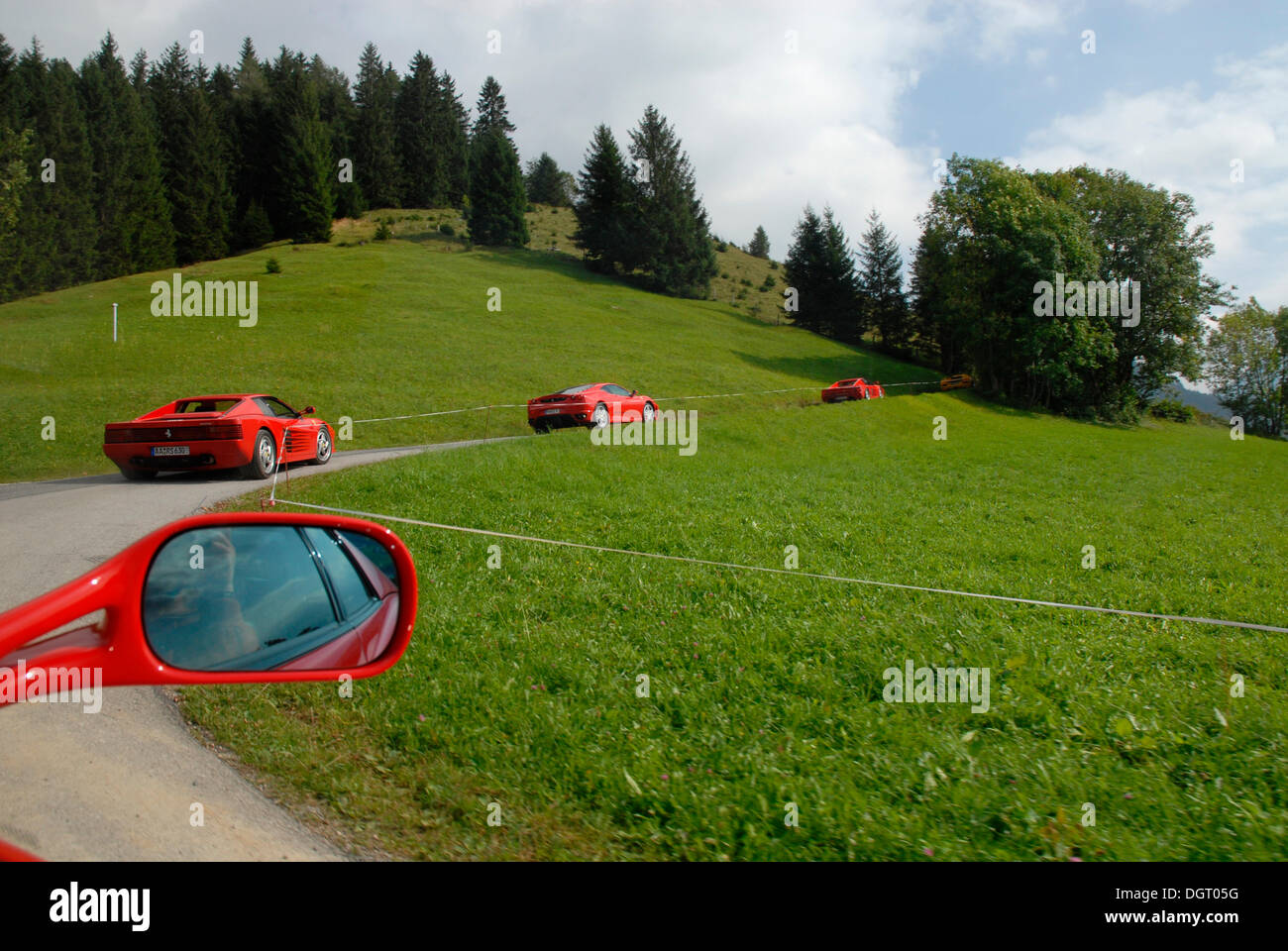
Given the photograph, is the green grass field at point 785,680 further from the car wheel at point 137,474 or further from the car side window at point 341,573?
the car wheel at point 137,474

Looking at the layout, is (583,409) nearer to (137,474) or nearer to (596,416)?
(596,416)

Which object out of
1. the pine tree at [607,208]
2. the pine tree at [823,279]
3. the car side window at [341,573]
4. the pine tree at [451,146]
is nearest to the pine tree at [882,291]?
the pine tree at [823,279]

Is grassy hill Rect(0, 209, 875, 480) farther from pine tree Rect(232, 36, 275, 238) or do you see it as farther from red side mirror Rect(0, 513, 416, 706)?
red side mirror Rect(0, 513, 416, 706)

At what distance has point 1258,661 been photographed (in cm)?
524

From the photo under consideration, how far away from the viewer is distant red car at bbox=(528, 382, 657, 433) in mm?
20672

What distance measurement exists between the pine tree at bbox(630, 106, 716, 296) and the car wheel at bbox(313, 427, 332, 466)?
6163 cm

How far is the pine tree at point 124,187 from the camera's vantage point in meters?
58.3

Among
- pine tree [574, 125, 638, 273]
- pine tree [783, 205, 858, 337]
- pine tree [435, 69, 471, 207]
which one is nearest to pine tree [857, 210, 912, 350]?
pine tree [783, 205, 858, 337]

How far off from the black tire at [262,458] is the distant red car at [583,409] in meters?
8.90

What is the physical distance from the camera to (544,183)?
4464 inches

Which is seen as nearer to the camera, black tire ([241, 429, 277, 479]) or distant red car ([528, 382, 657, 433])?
black tire ([241, 429, 277, 479])

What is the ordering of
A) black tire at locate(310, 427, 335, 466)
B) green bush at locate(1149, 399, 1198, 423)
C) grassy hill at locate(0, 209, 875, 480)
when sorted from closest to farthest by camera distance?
black tire at locate(310, 427, 335, 466) → grassy hill at locate(0, 209, 875, 480) → green bush at locate(1149, 399, 1198, 423)

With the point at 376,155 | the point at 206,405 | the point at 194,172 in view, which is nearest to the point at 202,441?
the point at 206,405
